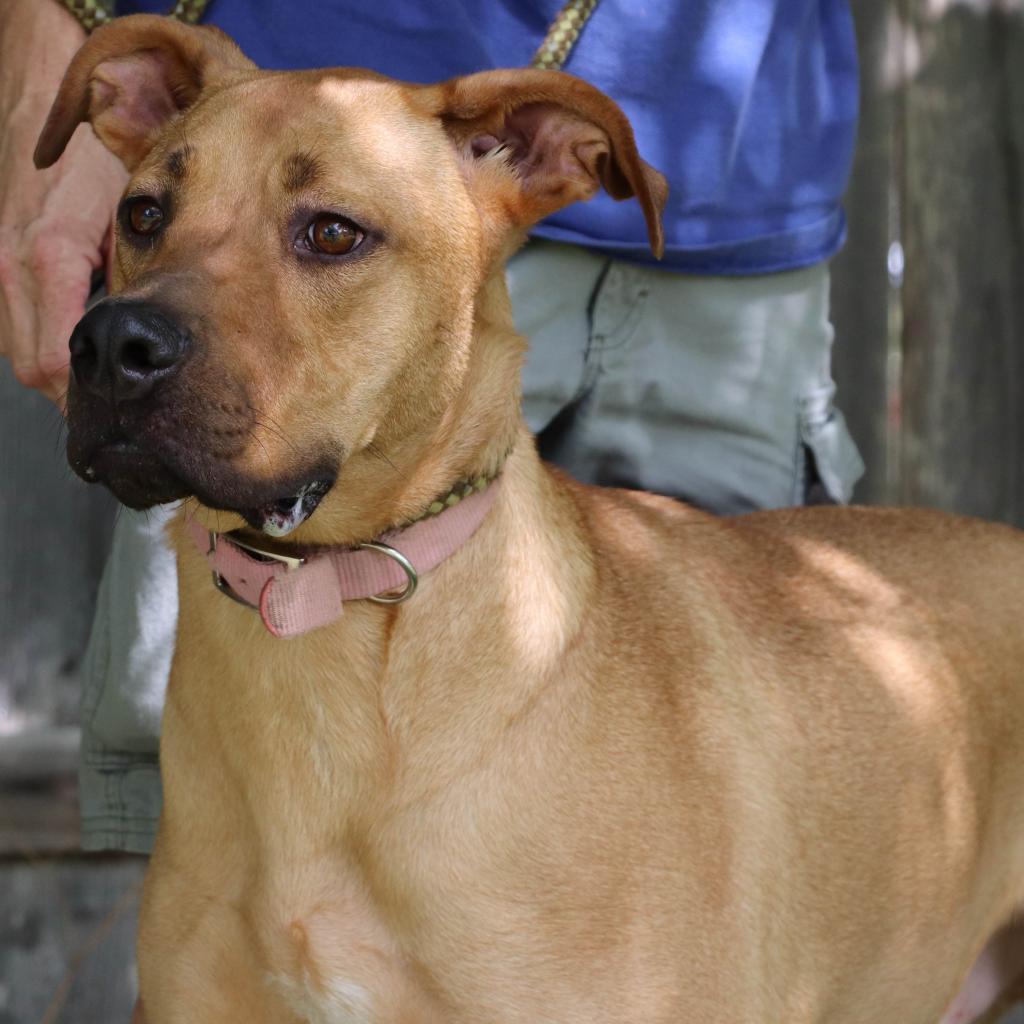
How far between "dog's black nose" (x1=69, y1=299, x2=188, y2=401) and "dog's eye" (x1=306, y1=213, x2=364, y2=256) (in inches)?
15.3

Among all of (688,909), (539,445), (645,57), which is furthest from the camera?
(539,445)

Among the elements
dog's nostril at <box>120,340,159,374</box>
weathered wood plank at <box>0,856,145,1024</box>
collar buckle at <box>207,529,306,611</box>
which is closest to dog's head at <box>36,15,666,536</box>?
dog's nostril at <box>120,340,159,374</box>

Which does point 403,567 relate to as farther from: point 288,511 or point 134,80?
point 134,80

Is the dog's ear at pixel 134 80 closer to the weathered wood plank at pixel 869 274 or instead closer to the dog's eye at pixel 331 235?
the dog's eye at pixel 331 235

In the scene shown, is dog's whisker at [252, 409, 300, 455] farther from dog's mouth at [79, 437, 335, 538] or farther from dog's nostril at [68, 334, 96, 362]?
dog's nostril at [68, 334, 96, 362]

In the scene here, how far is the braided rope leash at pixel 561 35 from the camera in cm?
354

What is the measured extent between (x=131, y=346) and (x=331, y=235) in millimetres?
479

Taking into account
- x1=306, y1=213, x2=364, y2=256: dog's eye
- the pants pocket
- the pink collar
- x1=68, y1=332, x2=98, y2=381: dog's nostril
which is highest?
x1=306, y1=213, x2=364, y2=256: dog's eye

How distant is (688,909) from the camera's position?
287 cm

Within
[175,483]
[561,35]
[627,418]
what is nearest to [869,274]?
[627,418]

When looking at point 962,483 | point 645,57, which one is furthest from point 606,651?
point 962,483

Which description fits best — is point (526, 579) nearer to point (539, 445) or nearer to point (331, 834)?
point (331, 834)

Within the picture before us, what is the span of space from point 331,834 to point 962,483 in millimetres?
2879

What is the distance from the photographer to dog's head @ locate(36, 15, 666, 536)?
2525 mm
